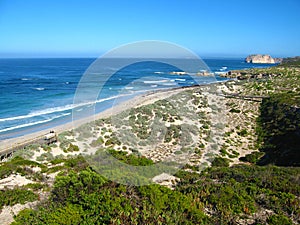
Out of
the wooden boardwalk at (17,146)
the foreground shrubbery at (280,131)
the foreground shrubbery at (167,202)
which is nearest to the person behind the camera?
the foreground shrubbery at (167,202)

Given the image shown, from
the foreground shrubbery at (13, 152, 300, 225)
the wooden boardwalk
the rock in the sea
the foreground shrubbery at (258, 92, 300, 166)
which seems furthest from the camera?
the rock in the sea

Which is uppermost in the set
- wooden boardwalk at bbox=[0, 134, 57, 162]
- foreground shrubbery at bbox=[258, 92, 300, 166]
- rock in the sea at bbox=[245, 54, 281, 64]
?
rock in the sea at bbox=[245, 54, 281, 64]

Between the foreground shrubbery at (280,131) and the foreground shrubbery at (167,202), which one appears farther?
the foreground shrubbery at (280,131)

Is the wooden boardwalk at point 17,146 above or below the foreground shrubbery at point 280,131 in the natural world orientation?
below

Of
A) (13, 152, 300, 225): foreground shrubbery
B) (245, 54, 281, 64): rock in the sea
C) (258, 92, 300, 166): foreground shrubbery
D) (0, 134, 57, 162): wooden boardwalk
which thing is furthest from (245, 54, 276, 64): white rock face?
(13, 152, 300, 225): foreground shrubbery

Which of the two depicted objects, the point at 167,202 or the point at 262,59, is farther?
→ the point at 262,59

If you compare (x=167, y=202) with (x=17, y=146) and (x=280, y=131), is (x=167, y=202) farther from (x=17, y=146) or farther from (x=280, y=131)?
(x=280, y=131)

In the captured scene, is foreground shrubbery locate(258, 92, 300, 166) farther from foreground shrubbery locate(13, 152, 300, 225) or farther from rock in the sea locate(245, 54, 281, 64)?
rock in the sea locate(245, 54, 281, 64)

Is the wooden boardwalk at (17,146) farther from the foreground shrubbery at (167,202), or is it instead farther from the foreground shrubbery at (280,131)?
the foreground shrubbery at (280,131)

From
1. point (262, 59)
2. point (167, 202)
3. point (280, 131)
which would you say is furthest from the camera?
point (262, 59)

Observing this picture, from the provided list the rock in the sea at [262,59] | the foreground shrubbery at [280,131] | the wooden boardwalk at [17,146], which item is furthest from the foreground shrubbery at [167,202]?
the rock in the sea at [262,59]

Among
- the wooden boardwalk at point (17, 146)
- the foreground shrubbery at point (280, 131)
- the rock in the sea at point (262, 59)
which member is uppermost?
the rock in the sea at point (262, 59)

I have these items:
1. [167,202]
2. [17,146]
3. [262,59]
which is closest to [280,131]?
[167,202]
